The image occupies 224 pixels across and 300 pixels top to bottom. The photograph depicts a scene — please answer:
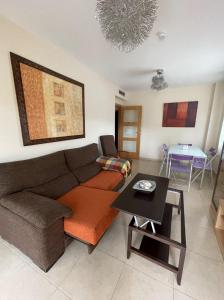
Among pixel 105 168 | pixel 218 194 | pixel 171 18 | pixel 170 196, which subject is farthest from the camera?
pixel 105 168

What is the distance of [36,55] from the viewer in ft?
5.99

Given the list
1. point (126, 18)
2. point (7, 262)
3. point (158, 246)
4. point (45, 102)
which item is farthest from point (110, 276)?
point (45, 102)

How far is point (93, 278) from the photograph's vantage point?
3.97ft

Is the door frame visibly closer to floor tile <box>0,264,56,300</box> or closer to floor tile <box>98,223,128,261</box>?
floor tile <box>98,223,128,261</box>

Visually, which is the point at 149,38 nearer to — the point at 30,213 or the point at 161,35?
the point at 161,35

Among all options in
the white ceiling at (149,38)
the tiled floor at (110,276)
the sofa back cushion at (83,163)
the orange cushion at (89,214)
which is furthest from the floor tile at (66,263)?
the white ceiling at (149,38)

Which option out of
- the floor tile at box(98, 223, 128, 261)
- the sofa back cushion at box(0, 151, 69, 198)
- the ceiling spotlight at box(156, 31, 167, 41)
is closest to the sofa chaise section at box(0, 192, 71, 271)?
the sofa back cushion at box(0, 151, 69, 198)

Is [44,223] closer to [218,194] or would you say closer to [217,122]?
[218,194]

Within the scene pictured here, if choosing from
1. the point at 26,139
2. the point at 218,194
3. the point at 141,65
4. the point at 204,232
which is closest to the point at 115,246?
the point at 204,232

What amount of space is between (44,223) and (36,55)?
6.79 ft

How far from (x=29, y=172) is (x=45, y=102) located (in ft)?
3.41

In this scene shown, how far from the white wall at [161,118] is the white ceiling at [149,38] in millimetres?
1106

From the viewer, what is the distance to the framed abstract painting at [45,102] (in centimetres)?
170

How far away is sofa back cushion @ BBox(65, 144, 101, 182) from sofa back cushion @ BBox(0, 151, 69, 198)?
177 millimetres
